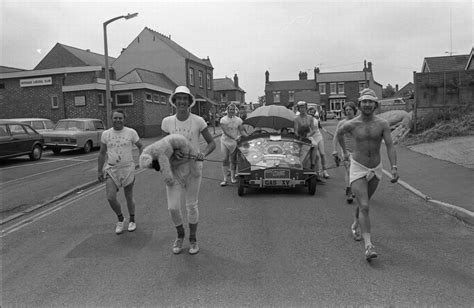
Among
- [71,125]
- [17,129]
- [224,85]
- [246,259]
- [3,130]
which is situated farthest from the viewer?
[224,85]

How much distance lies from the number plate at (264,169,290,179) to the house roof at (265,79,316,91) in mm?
75478

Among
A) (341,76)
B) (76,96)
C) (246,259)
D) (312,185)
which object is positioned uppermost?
(341,76)

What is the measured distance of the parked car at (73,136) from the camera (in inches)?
717

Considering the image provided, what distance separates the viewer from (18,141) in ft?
50.1

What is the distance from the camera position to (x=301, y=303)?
11.4ft

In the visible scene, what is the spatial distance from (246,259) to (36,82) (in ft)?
89.0

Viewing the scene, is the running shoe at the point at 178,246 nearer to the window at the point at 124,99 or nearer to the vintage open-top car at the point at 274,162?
the vintage open-top car at the point at 274,162

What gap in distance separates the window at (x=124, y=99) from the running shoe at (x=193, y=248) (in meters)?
24.4

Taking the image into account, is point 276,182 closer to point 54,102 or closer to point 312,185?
point 312,185

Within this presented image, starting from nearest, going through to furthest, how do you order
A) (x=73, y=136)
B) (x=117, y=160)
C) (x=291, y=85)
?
(x=117, y=160) < (x=73, y=136) < (x=291, y=85)

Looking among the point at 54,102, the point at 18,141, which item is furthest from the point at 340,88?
the point at 18,141

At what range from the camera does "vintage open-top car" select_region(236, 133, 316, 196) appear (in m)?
7.84

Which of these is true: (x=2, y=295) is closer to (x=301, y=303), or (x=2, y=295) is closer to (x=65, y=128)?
(x=301, y=303)

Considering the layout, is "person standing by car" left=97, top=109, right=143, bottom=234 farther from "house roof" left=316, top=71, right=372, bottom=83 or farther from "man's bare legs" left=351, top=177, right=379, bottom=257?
"house roof" left=316, top=71, right=372, bottom=83
